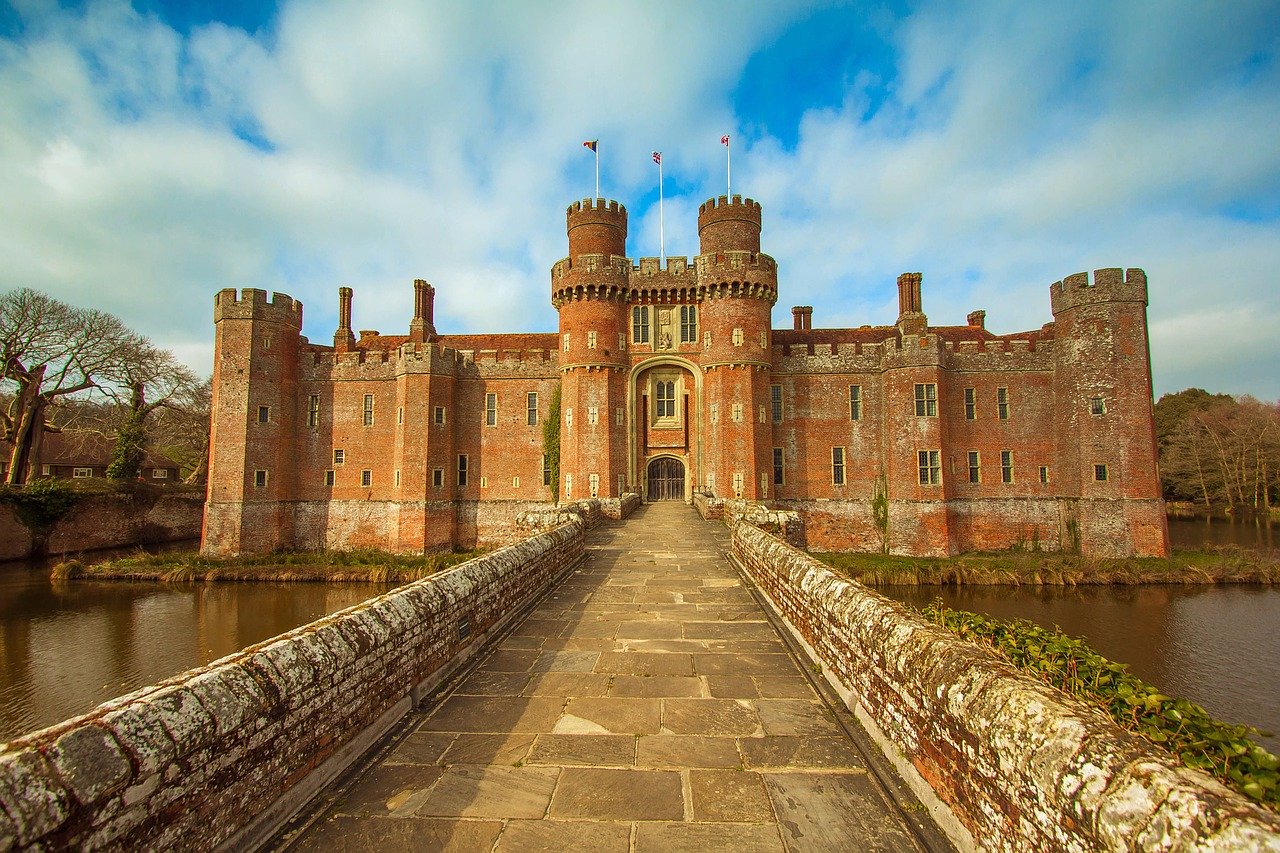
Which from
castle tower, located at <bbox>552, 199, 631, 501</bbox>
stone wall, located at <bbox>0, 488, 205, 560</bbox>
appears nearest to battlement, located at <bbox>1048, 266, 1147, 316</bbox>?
castle tower, located at <bbox>552, 199, 631, 501</bbox>

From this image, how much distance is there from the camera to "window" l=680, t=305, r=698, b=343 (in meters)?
30.3

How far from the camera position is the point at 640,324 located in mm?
30438

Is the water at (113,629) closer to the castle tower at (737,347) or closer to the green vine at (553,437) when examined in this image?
the green vine at (553,437)

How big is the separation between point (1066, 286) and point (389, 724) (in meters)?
34.3

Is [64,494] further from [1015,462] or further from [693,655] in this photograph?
[1015,462]

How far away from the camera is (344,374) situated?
33.4 meters

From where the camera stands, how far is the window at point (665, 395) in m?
31.0

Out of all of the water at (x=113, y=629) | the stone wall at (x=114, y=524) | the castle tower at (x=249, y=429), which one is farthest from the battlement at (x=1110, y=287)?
the stone wall at (x=114, y=524)

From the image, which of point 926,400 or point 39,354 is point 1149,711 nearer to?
point 926,400

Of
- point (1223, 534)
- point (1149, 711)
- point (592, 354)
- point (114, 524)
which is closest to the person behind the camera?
point (1149, 711)

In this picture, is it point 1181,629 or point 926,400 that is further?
point 926,400

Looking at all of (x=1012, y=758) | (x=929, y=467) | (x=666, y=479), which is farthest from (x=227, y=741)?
(x=929, y=467)

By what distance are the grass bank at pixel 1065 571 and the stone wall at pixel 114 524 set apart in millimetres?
39694

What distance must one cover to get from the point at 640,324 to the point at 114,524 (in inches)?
1332
